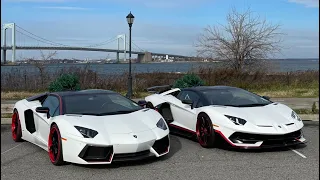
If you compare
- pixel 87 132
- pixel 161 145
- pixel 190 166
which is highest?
pixel 87 132

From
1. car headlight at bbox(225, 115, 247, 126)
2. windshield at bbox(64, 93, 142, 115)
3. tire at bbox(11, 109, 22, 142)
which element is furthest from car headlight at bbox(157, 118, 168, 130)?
tire at bbox(11, 109, 22, 142)

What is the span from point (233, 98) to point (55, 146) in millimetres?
3730

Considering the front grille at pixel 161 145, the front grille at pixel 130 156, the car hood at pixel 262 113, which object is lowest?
the front grille at pixel 130 156

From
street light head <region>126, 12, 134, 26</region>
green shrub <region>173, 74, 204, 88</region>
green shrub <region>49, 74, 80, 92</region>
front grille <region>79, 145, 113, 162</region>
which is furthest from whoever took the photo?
street light head <region>126, 12, 134, 26</region>

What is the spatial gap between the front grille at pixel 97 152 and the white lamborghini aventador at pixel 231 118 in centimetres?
216

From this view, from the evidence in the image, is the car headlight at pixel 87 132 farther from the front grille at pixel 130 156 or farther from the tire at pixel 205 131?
the tire at pixel 205 131

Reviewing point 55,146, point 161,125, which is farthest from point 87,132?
point 161,125

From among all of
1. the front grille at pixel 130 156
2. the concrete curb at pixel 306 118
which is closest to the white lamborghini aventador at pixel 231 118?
the front grille at pixel 130 156

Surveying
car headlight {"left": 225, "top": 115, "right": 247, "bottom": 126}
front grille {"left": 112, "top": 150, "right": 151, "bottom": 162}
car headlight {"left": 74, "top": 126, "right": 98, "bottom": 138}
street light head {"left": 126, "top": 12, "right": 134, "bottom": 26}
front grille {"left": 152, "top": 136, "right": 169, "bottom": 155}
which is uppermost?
street light head {"left": 126, "top": 12, "right": 134, "bottom": 26}

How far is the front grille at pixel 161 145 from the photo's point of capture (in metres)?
6.27

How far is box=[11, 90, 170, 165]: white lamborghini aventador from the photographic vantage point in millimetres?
5891

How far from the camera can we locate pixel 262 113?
23.9 ft

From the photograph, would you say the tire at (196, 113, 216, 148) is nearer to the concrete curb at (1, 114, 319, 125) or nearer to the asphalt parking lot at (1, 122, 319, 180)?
the asphalt parking lot at (1, 122, 319, 180)

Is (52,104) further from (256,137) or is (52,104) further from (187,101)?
(256,137)
